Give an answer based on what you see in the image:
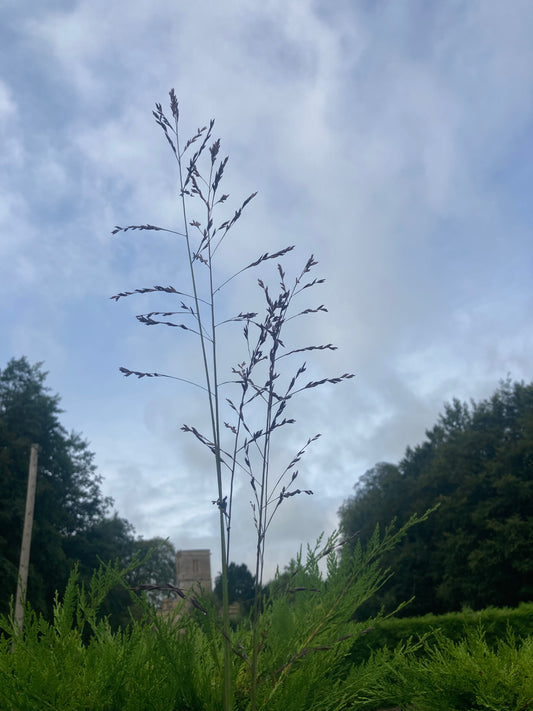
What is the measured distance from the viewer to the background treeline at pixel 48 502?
24.0 metres

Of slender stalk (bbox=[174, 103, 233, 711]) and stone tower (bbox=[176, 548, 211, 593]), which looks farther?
stone tower (bbox=[176, 548, 211, 593])

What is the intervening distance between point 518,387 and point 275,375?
33.0 m

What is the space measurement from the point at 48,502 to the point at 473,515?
59.6 feet

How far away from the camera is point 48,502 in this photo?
2644cm

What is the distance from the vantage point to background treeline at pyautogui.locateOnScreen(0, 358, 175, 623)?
78.7 ft

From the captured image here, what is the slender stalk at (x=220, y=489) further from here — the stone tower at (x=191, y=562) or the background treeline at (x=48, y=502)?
the stone tower at (x=191, y=562)

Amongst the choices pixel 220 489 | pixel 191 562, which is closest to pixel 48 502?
pixel 191 562

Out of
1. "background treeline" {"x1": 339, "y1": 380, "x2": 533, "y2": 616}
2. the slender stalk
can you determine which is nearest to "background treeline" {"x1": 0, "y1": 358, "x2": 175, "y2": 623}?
"background treeline" {"x1": 339, "y1": 380, "x2": 533, "y2": 616}

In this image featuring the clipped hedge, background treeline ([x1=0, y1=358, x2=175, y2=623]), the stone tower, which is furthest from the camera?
the stone tower

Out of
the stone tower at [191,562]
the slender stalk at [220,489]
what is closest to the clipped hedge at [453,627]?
the slender stalk at [220,489]

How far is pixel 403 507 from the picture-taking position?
32.2 meters

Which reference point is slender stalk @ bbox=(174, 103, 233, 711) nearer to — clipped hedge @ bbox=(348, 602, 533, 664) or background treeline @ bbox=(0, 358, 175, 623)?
clipped hedge @ bbox=(348, 602, 533, 664)

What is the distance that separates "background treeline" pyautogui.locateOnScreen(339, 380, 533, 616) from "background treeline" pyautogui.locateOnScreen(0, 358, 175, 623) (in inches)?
507

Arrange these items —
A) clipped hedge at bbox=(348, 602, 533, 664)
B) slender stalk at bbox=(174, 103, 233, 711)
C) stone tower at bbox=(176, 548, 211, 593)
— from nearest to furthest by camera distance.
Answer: slender stalk at bbox=(174, 103, 233, 711) → clipped hedge at bbox=(348, 602, 533, 664) → stone tower at bbox=(176, 548, 211, 593)
